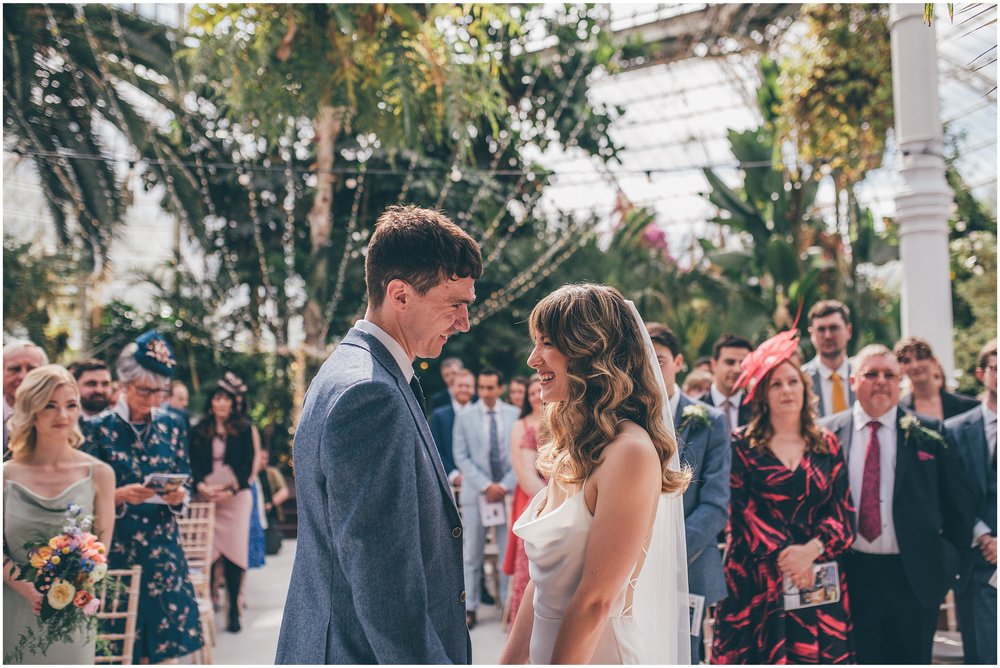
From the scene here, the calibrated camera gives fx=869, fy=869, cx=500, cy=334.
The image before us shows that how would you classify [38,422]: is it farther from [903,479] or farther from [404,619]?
[903,479]

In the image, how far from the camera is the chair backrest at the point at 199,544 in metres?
5.71

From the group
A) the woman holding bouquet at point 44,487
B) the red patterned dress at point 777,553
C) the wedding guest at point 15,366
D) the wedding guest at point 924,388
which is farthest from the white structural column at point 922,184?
the wedding guest at point 15,366

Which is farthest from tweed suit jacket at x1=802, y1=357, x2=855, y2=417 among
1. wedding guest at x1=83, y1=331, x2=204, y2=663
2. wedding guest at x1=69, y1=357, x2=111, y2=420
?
wedding guest at x1=69, y1=357, x2=111, y2=420

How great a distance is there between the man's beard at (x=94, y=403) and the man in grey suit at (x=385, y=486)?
3972 millimetres

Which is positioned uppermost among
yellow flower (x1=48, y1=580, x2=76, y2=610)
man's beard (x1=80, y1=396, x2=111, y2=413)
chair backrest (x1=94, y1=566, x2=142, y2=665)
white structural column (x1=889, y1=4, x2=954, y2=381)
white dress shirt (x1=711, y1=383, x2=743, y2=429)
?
white structural column (x1=889, y1=4, x2=954, y2=381)

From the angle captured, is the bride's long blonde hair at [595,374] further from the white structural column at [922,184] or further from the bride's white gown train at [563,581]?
the white structural column at [922,184]

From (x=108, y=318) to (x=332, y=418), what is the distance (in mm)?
13510

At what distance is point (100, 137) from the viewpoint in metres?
12.1

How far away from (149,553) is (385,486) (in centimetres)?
336

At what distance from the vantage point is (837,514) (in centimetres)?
398

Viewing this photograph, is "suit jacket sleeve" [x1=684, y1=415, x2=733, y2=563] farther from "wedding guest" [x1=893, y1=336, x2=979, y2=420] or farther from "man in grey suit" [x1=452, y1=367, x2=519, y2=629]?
"man in grey suit" [x1=452, y1=367, x2=519, y2=629]

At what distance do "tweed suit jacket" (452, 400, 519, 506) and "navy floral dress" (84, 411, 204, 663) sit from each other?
278cm

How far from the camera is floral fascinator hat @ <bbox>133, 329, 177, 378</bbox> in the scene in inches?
189

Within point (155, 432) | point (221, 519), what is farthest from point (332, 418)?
point (221, 519)
